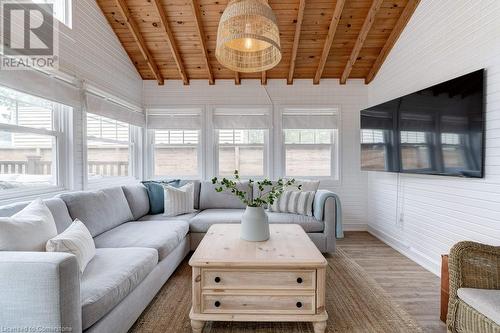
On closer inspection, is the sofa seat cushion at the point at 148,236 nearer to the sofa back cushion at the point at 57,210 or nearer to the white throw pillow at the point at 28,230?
the sofa back cushion at the point at 57,210

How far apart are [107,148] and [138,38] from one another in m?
1.59

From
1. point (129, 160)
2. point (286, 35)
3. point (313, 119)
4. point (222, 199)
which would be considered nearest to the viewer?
point (286, 35)

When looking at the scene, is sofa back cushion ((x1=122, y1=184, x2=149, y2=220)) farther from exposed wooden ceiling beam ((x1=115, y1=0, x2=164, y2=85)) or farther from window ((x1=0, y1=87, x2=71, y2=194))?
exposed wooden ceiling beam ((x1=115, y1=0, x2=164, y2=85))

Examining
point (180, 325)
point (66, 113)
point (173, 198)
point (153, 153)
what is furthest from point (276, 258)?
point (153, 153)

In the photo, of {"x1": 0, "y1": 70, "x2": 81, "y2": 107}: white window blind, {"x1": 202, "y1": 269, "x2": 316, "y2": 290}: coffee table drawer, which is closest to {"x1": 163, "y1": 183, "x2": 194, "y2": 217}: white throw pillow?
{"x1": 0, "y1": 70, "x2": 81, "y2": 107}: white window blind

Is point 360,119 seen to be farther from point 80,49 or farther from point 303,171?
point 80,49

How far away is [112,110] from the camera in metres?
3.36

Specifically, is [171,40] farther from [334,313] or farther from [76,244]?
[334,313]

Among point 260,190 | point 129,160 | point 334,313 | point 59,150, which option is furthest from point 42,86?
point 334,313

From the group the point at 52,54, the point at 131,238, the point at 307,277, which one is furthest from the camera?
the point at 52,54

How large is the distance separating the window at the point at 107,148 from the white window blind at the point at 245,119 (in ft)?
4.85

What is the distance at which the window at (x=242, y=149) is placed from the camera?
14.4 feet

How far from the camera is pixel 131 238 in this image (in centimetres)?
230

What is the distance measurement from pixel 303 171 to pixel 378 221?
1.39m
